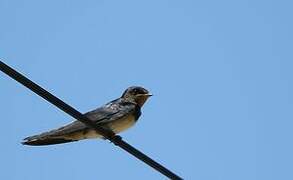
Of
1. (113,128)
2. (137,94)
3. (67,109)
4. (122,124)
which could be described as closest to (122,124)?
(122,124)

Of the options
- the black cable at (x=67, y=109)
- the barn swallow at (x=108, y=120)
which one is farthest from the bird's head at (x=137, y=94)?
the black cable at (x=67, y=109)

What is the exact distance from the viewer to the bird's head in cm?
798

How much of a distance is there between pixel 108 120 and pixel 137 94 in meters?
0.88

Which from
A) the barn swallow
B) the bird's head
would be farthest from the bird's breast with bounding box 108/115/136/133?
the bird's head

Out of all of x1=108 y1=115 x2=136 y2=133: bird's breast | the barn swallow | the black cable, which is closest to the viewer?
the black cable

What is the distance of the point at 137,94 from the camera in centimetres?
808

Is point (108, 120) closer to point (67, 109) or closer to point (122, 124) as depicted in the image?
point (122, 124)

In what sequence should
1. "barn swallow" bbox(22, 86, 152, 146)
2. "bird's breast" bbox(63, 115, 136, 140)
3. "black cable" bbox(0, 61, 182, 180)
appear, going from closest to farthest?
1. "black cable" bbox(0, 61, 182, 180)
2. "barn swallow" bbox(22, 86, 152, 146)
3. "bird's breast" bbox(63, 115, 136, 140)

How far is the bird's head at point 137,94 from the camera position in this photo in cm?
798

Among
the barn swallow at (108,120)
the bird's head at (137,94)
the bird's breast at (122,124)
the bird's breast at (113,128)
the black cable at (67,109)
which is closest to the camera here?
the black cable at (67,109)

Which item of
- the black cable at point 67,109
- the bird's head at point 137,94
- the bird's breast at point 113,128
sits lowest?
the black cable at point 67,109

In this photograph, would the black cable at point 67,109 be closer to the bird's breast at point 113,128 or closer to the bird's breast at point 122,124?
the bird's breast at point 113,128

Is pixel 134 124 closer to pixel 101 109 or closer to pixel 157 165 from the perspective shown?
pixel 101 109

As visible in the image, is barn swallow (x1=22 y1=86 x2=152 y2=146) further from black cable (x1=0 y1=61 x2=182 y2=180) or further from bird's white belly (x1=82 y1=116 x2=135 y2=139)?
black cable (x1=0 y1=61 x2=182 y2=180)
